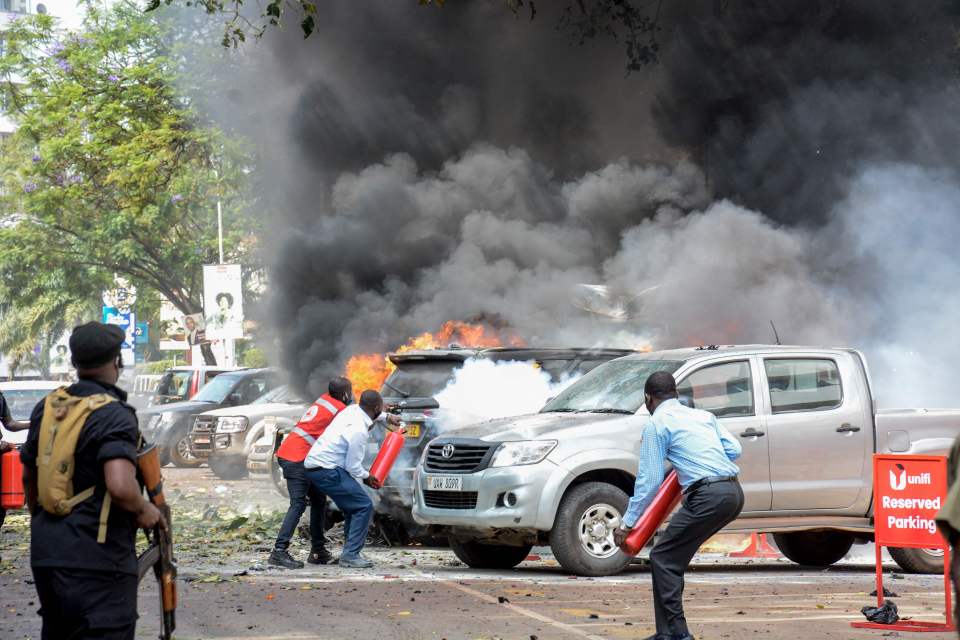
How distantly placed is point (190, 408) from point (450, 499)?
1442cm

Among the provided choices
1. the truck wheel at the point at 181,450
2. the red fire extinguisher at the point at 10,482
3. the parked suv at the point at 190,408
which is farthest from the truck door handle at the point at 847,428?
the truck wheel at the point at 181,450

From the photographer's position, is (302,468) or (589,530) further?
(302,468)

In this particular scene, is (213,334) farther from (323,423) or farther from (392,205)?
(323,423)

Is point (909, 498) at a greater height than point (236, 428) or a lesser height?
lesser

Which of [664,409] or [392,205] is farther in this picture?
[392,205]

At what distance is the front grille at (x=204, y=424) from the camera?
2218 cm

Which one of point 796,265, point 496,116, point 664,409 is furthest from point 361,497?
point 496,116

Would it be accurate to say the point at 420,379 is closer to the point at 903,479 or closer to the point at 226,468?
the point at 903,479

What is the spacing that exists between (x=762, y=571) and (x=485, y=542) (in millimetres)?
2364

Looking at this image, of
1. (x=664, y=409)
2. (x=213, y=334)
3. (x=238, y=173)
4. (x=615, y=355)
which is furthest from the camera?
(x=213, y=334)

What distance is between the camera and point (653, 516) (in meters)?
7.29

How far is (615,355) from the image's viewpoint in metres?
13.3

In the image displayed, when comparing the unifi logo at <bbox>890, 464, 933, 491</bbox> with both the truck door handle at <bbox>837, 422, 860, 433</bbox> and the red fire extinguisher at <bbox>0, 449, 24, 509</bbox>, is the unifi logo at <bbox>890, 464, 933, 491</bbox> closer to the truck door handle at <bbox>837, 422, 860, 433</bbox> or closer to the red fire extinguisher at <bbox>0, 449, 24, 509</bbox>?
the truck door handle at <bbox>837, 422, 860, 433</bbox>

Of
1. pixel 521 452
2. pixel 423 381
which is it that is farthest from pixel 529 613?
pixel 423 381
